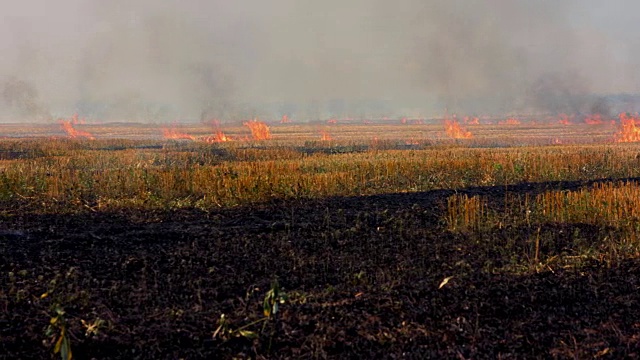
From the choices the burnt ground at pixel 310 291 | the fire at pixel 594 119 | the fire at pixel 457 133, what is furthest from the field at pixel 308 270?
the fire at pixel 594 119

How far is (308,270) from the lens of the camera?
9609 mm

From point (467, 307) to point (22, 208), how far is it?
10.9 meters

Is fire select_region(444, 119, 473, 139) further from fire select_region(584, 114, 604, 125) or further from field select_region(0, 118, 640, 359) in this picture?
field select_region(0, 118, 640, 359)

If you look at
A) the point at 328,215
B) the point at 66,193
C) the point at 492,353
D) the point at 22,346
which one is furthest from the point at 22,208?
the point at 492,353

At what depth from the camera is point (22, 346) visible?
6.70 m

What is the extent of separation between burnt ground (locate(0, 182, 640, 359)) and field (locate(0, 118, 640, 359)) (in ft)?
0.10

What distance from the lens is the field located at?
22.2ft

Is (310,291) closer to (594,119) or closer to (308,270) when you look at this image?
(308,270)

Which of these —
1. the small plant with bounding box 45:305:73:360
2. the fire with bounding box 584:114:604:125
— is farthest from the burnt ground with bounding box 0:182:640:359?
the fire with bounding box 584:114:604:125

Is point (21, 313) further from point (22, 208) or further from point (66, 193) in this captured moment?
point (66, 193)

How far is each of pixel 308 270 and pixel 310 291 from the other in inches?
42.2

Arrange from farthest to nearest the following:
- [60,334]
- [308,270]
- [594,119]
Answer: [594,119]
[308,270]
[60,334]

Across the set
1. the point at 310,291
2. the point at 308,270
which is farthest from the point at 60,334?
the point at 308,270

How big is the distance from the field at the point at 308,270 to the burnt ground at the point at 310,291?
0.10 ft
